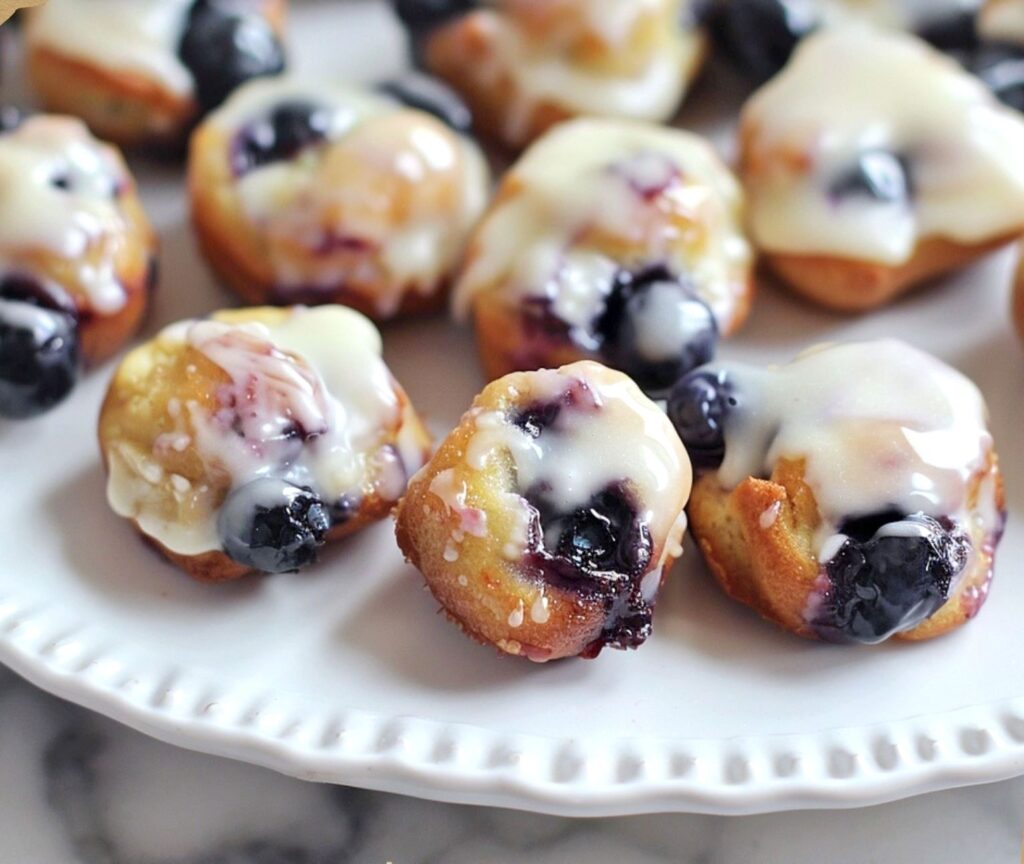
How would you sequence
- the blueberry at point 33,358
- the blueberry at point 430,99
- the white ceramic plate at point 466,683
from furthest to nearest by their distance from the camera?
the blueberry at point 430,99
the blueberry at point 33,358
the white ceramic plate at point 466,683

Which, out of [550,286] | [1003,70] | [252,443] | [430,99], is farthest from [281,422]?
[1003,70]

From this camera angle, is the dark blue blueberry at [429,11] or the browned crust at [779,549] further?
the dark blue blueberry at [429,11]

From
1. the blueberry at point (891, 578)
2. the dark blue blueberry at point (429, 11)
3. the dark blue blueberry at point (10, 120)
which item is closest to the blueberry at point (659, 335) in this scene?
the blueberry at point (891, 578)

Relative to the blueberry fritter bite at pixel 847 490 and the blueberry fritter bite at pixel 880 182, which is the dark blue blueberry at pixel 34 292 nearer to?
the blueberry fritter bite at pixel 847 490

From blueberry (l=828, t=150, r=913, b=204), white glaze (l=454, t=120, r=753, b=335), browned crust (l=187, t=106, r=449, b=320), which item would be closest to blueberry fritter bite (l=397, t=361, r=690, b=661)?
white glaze (l=454, t=120, r=753, b=335)

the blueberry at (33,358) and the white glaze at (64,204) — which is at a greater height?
the white glaze at (64,204)

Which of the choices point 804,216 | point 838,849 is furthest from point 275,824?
point 804,216

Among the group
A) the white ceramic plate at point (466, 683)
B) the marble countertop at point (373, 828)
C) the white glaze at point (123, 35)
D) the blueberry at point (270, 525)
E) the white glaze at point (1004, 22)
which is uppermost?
the white glaze at point (1004, 22)

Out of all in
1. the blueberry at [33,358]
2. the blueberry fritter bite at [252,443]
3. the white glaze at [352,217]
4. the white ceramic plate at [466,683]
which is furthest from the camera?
the white glaze at [352,217]

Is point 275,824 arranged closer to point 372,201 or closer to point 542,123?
point 372,201
